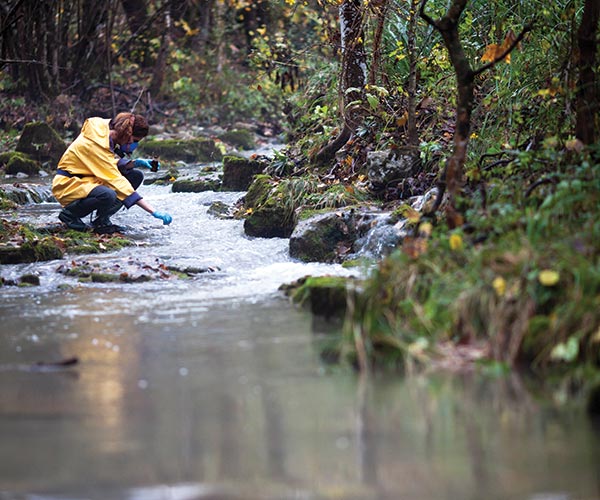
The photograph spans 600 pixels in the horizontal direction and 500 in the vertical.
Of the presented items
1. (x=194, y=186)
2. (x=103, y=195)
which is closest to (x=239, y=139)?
(x=194, y=186)

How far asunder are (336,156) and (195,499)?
24.7 ft

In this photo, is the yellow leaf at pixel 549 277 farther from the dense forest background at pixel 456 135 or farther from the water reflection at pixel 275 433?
the water reflection at pixel 275 433

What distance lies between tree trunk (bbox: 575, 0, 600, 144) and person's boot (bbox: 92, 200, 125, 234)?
4.83 metres

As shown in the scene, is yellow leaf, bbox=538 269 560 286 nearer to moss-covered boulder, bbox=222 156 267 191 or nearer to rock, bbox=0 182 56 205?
moss-covered boulder, bbox=222 156 267 191

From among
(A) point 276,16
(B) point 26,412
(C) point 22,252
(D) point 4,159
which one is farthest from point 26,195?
(A) point 276,16

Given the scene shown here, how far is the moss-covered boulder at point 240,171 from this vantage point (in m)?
11.5

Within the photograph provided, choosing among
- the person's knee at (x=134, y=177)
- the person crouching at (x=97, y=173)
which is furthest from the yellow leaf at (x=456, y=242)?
the person's knee at (x=134, y=177)

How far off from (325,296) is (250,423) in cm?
187

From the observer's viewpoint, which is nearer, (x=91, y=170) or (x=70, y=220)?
(x=91, y=170)

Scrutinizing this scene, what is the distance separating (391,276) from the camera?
4.63m

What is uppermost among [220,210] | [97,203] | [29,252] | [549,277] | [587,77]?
[587,77]

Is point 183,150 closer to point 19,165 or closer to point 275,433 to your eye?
point 19,165

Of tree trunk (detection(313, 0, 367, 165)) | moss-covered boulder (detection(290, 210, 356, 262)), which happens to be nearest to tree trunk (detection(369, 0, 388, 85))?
tree trunk (detection(313, 0, 367, 165))

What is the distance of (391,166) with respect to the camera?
28.4 feet
